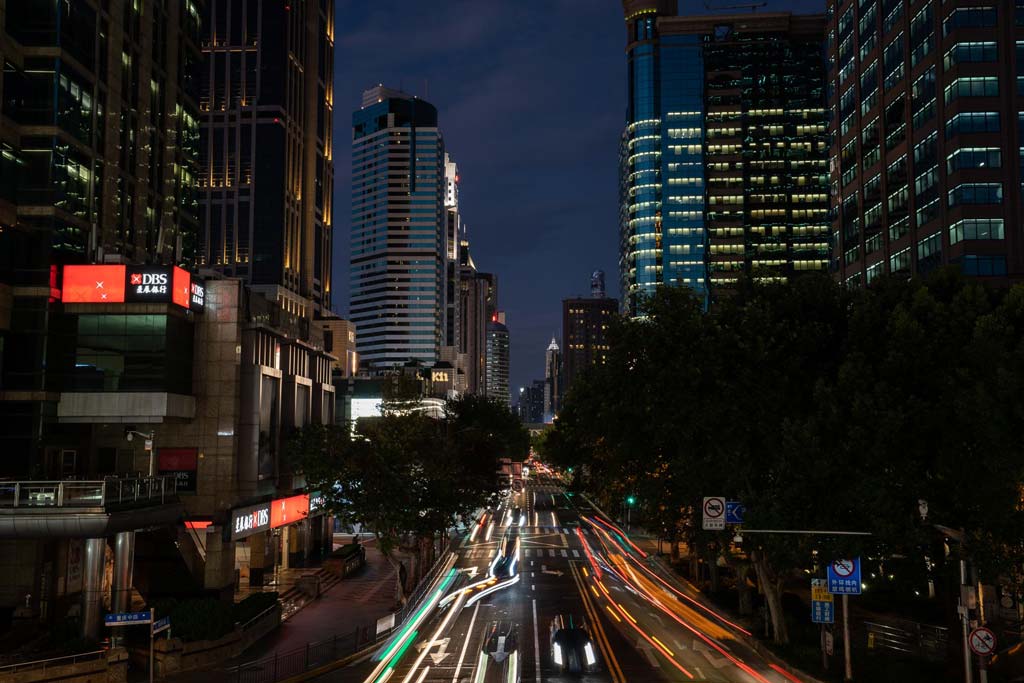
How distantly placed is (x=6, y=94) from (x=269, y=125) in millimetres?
127704

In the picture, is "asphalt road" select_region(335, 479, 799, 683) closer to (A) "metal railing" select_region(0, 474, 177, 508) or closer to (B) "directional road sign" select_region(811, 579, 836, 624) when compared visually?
(B) "directional road sign" select_region(811, 579, 836, 624)

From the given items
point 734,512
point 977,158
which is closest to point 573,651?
point 734,512

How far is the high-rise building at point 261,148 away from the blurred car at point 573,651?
134 meters

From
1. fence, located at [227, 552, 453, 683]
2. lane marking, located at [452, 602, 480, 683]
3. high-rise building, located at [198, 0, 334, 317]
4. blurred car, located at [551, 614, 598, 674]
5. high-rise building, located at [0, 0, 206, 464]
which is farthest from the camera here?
high-rise building, located at [198, 0, 334, 317]

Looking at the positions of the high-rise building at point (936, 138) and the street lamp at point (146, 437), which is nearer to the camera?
the street lamp at point (146, 437)

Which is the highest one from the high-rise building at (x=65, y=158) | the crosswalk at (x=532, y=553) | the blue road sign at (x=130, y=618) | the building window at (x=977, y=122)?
the building window at (x=977, y=122)

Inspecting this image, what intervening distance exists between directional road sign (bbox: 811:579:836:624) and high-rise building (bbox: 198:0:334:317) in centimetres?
13816

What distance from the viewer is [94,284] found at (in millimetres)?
41281

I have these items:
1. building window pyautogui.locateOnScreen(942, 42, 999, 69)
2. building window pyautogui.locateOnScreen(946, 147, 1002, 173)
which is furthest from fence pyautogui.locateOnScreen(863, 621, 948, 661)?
building window pyautogui.locateOnScreen(942, 42, 999, 69)

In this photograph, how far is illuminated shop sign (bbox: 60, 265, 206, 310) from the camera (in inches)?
1620

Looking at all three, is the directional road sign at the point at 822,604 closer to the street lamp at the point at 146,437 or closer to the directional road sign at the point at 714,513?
the directional road sign at the point at 714,513

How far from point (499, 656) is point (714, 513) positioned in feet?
32.8

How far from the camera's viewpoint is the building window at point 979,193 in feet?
257

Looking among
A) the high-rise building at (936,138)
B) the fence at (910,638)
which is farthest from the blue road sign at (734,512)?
the high-rise building at (936,138)
